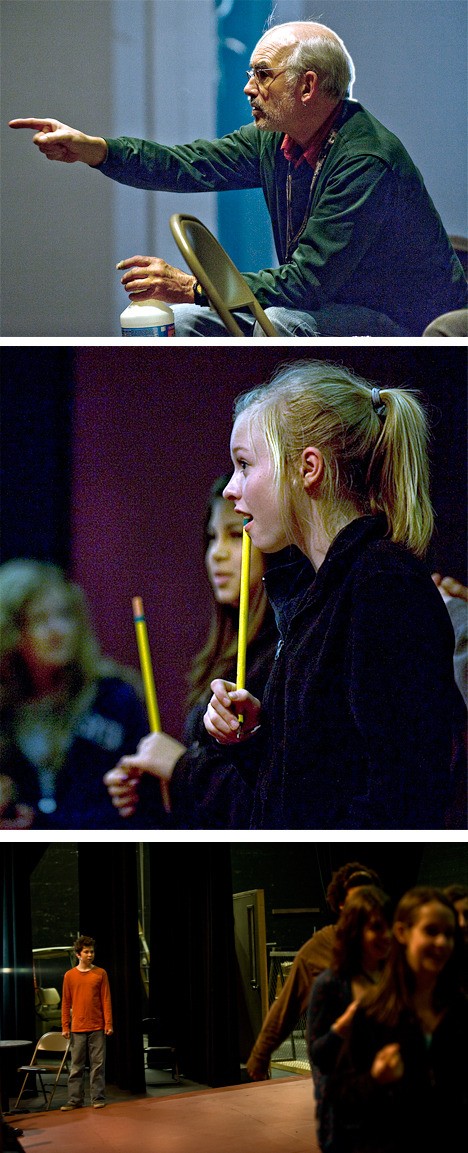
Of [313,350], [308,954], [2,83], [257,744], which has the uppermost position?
[2,83]

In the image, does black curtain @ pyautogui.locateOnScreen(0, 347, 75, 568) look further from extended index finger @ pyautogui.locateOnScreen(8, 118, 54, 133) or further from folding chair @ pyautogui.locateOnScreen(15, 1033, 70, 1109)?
folding chair @ pyautogui.locateOnScreen(15, 1033, 70, 1109)

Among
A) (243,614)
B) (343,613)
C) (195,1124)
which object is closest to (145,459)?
(243,614)

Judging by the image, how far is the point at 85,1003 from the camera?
4.43m

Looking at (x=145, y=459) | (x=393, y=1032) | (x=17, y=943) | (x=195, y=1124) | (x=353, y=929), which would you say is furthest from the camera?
(x=145, y=459)

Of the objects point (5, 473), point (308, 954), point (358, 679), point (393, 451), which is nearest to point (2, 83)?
point (5, 473)

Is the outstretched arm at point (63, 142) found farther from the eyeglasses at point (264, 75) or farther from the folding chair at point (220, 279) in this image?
the eyeglasses at point (264, 75)

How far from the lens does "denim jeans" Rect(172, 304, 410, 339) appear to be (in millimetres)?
4660

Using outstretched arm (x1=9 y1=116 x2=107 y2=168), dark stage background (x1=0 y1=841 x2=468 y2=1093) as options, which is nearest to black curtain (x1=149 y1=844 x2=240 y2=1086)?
dark stage background (x1=0 y1=841 x2=468 y2=1093)

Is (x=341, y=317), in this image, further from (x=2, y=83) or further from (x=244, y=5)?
(x=2, y=83)

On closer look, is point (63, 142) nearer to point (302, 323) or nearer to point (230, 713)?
point (302, 323)

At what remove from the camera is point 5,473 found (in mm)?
4621

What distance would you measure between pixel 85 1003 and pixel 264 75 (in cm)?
361

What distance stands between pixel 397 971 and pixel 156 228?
2.91 meters

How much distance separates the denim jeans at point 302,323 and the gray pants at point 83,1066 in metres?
2.67
